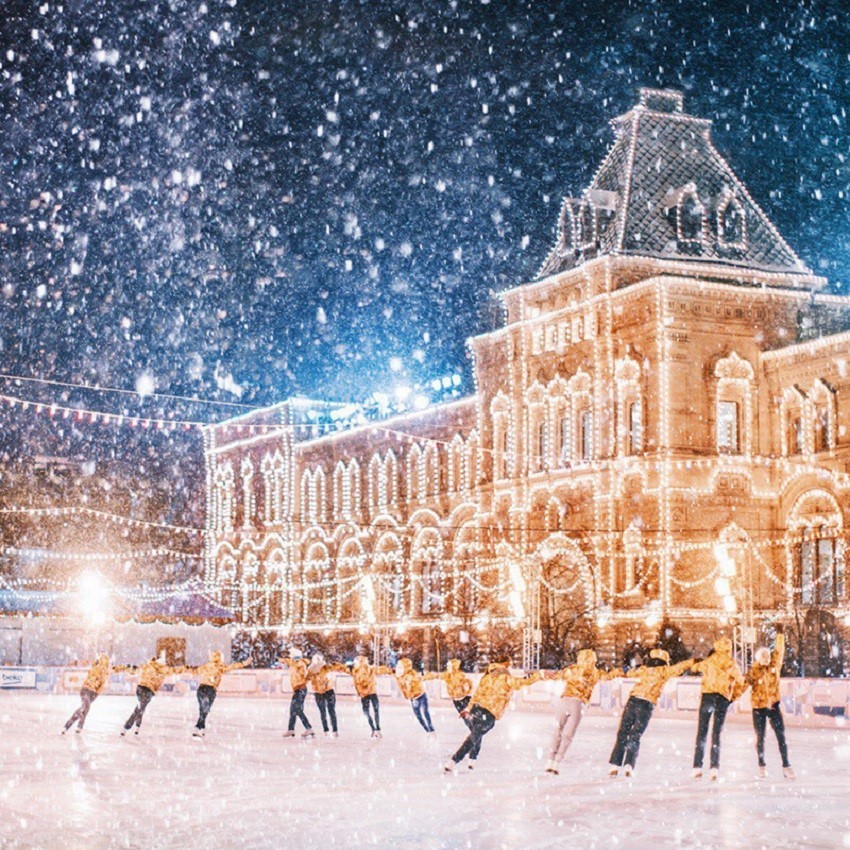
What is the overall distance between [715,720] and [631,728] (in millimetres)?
874

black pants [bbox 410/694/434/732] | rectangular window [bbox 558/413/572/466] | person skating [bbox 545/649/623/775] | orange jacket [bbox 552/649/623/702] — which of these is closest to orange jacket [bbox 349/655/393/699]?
black pants [bbox 410/694/434/732]

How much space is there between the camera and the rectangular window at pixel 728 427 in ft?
146

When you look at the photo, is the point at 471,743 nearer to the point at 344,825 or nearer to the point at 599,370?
the point at 344,825

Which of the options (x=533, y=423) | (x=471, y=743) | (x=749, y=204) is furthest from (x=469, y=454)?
(x=471, y=743)

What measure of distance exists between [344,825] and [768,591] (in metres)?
33.4

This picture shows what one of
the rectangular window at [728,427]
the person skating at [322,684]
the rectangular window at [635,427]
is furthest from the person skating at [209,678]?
the rectangular window at [728,427]

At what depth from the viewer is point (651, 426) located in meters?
44.2

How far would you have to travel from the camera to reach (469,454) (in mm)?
53969

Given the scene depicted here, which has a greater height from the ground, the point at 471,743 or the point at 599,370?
the point at 599,370

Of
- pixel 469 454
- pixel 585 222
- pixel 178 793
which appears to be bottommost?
pixel 178 793

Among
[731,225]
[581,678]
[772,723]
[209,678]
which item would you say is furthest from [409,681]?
[731,225]

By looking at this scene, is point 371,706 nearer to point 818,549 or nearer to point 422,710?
point 422,710

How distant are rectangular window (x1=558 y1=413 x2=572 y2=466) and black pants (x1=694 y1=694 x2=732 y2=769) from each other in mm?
31599

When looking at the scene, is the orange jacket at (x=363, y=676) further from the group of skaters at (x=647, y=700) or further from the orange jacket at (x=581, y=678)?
the orange jacket at (x=581, y=678)
